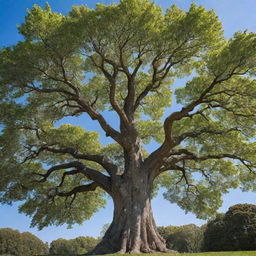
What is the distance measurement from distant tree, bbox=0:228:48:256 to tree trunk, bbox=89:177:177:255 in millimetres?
53561

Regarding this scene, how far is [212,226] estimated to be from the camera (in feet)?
109

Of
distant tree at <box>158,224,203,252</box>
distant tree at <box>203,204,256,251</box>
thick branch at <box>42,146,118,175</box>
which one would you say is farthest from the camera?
distant tree at <box>158,224,203,252</box>

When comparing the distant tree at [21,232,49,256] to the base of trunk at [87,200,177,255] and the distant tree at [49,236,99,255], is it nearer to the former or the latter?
the distant tree at [49,236,99,255]

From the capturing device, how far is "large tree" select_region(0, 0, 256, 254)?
15234mm

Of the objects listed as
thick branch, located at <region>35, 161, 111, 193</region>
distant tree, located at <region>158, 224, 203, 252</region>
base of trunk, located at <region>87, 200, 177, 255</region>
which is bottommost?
base of trunk, located at <region>87, 200, 177, 255</region>

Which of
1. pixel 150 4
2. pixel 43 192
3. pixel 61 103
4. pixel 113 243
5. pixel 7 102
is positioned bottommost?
pixel 113 243

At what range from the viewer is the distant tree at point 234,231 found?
94.7 feet

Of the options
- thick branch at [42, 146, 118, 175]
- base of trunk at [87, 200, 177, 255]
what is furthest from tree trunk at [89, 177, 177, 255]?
thick branch at [42, 146, 118, 175]

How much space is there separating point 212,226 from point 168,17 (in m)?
24.7

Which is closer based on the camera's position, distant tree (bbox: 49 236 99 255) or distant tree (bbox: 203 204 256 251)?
distant tree (bbox: 203 204 256 251)

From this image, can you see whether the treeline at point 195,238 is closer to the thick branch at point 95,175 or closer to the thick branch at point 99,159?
the thick branch at point 95,175

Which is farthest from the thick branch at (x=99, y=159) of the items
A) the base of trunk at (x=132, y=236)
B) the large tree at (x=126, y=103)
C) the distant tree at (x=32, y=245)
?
the distant tree at (x=32, y=245)

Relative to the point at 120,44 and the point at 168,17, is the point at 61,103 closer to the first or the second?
the point at 120,44

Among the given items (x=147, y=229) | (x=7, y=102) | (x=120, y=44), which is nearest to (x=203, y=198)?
(x=147, y=229)
